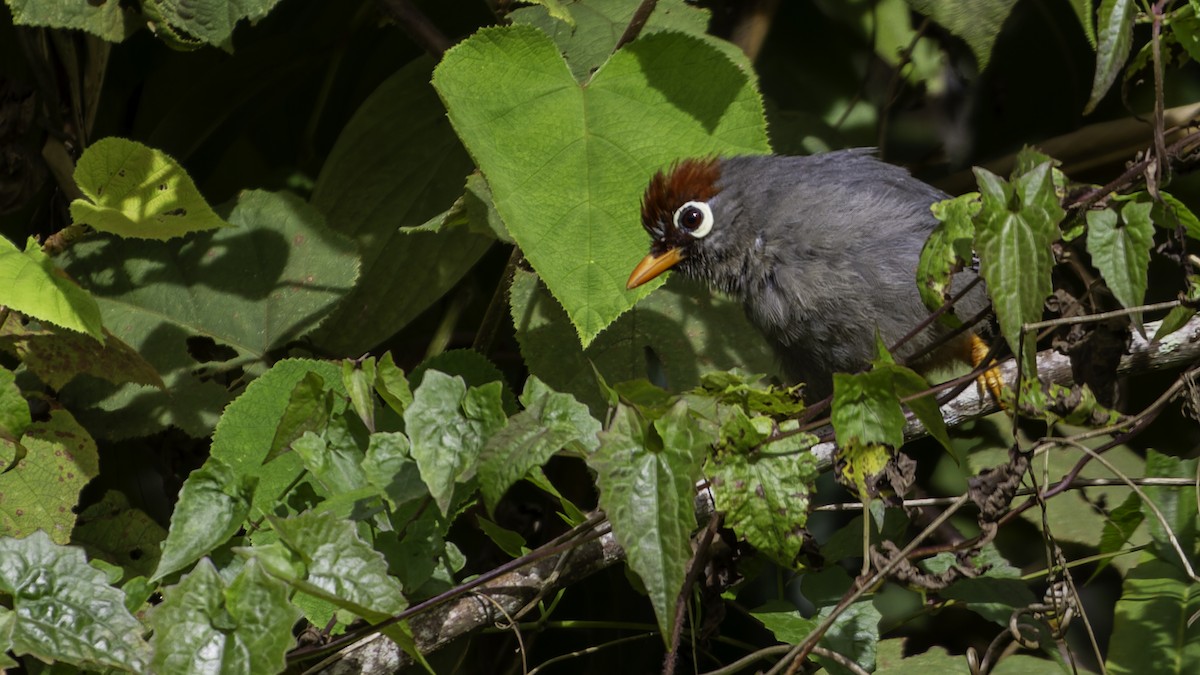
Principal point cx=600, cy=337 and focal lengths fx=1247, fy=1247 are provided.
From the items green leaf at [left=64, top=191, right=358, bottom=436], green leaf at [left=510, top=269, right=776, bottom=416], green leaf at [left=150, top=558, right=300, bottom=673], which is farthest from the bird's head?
green leaf at [left=150, top=558, right=300, bottom=673]

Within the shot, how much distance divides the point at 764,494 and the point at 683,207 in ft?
4.83

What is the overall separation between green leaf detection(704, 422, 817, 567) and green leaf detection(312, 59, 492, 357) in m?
1.27

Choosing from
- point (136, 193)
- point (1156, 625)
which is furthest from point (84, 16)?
point (1156, 625)

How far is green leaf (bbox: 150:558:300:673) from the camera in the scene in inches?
58.6

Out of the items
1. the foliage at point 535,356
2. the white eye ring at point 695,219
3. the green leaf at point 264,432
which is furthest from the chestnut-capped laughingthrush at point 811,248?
the green leaf at point 264,432

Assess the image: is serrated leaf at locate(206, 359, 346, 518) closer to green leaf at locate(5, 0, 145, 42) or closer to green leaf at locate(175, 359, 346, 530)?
green leaf at locate(175, 359, 346, 530)

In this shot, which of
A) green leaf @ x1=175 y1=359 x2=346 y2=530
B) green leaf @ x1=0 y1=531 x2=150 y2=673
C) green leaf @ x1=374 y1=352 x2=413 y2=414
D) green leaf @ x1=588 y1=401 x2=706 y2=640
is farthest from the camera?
green leaf @ x1=175 y1=359 x2=346 y2=530

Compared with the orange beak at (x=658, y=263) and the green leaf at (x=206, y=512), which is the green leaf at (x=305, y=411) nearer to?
the green leaf at (x=206, y=512)

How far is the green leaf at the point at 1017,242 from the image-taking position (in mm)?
1510

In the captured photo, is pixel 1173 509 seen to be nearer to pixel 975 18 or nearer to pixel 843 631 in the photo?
pixel 843 631

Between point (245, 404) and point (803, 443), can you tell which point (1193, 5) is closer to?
point (803, 443)

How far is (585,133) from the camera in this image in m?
2.28

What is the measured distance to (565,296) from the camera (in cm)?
209

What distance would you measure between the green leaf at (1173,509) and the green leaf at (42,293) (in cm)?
176
